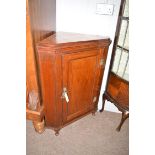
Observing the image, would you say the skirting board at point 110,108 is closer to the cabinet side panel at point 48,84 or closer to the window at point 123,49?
the window at point 123,49

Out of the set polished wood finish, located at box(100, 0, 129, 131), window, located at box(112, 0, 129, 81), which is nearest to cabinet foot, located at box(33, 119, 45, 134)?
polished wood finish, located at box(100, 0, 129, 131)

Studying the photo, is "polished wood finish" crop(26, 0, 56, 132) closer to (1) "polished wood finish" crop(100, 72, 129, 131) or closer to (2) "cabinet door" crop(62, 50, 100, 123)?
(2) "cabinet door" crop(62, 50, 100, 123)

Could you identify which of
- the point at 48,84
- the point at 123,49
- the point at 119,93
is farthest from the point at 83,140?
the point at 123,49

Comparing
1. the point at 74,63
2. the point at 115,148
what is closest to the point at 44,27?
the point at 74,63

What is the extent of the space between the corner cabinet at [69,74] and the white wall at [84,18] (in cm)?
16

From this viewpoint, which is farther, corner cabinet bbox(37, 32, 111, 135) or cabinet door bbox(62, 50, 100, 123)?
cabinet door bbox(62, 50, 100, 123)

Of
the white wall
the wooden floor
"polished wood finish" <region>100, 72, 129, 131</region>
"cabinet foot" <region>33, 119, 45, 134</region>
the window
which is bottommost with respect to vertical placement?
the wooden floor

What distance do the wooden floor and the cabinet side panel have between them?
0.17 m

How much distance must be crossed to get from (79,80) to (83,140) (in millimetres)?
591

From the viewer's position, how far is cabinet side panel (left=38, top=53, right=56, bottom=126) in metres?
1.36

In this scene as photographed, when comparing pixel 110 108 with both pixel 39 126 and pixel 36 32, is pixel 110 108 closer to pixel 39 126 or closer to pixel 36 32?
pixel 39 126
